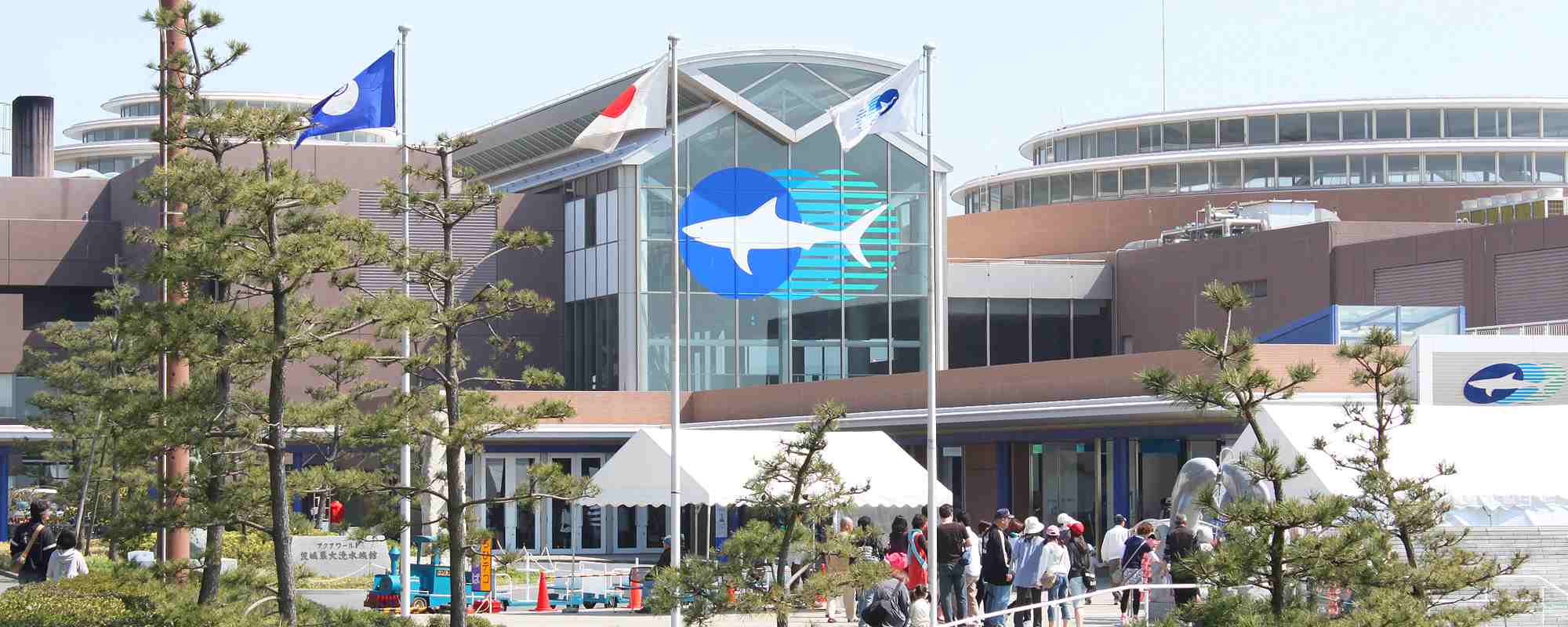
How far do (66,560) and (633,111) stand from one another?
8.87 metres

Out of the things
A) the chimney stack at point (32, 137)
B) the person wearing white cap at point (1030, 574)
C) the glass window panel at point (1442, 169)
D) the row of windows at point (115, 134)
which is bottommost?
the person wearing white cap at point (1030, 574)

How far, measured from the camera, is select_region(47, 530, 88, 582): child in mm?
22516

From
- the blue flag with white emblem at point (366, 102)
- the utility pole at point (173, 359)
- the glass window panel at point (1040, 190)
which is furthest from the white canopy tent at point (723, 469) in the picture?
the glass window panel at point (1040, 190)

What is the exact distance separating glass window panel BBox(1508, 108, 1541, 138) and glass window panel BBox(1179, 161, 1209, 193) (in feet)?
34.0

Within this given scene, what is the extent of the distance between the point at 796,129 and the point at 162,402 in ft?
97.5

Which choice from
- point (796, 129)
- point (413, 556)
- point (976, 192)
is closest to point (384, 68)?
point (413, 556)

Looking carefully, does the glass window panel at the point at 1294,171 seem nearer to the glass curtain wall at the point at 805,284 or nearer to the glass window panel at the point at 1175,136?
the glass window panel at the point at 1175,136

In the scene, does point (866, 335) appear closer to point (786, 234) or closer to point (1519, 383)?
point (786, 234)

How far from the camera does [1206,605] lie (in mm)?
13008

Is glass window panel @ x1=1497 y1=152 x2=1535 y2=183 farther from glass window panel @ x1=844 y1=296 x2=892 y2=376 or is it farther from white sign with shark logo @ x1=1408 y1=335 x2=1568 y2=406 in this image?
white sign with shark logo @ x1=1408 y1=335 x2=1568 y2=406

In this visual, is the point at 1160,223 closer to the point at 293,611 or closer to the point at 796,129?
the point at 796,129

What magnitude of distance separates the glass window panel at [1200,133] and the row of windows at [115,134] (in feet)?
232

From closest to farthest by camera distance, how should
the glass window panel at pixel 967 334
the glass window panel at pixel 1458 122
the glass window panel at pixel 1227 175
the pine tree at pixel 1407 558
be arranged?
the pine tree at pixel 1407 558 → the glass window panel at pixel 967 334 → the glass window panel at pixel 1458 122 → the glass window panel at pixel 1227 175

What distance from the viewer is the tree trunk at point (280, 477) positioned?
18.2 metres
